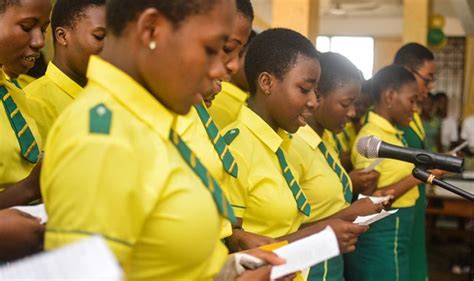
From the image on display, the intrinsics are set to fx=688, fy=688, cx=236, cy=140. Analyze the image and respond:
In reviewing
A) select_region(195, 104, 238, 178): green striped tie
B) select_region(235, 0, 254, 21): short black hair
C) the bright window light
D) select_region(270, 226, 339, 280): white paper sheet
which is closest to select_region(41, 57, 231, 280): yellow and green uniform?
select_region(270, 226, 339, 280): white paper sheet

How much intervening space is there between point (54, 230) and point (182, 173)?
0.20 m

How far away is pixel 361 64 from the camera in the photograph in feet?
47.2

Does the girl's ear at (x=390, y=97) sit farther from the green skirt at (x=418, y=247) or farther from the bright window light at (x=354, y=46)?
the bright window light at (x=354, y=46)

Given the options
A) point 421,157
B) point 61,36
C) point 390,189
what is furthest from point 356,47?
point 61,36

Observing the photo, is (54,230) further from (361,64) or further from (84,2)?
(361,64)

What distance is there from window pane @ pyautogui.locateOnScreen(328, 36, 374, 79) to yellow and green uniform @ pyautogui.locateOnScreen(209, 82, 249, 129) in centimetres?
1170

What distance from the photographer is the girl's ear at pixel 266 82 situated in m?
2.15

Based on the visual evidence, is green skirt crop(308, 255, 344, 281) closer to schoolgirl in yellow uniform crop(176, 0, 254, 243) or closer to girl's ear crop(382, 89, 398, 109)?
schoolgirl in yellow uniform crop(176, 0, 254, 243)

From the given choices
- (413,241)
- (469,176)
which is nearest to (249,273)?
(413,241)

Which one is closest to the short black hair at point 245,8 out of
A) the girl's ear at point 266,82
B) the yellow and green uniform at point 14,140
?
the girl's ear at point 266,82

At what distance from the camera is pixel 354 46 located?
14.2 m

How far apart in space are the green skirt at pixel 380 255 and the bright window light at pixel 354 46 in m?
11.0

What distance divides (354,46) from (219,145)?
41.9 ft

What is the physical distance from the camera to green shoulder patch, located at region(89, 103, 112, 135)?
0.96m
